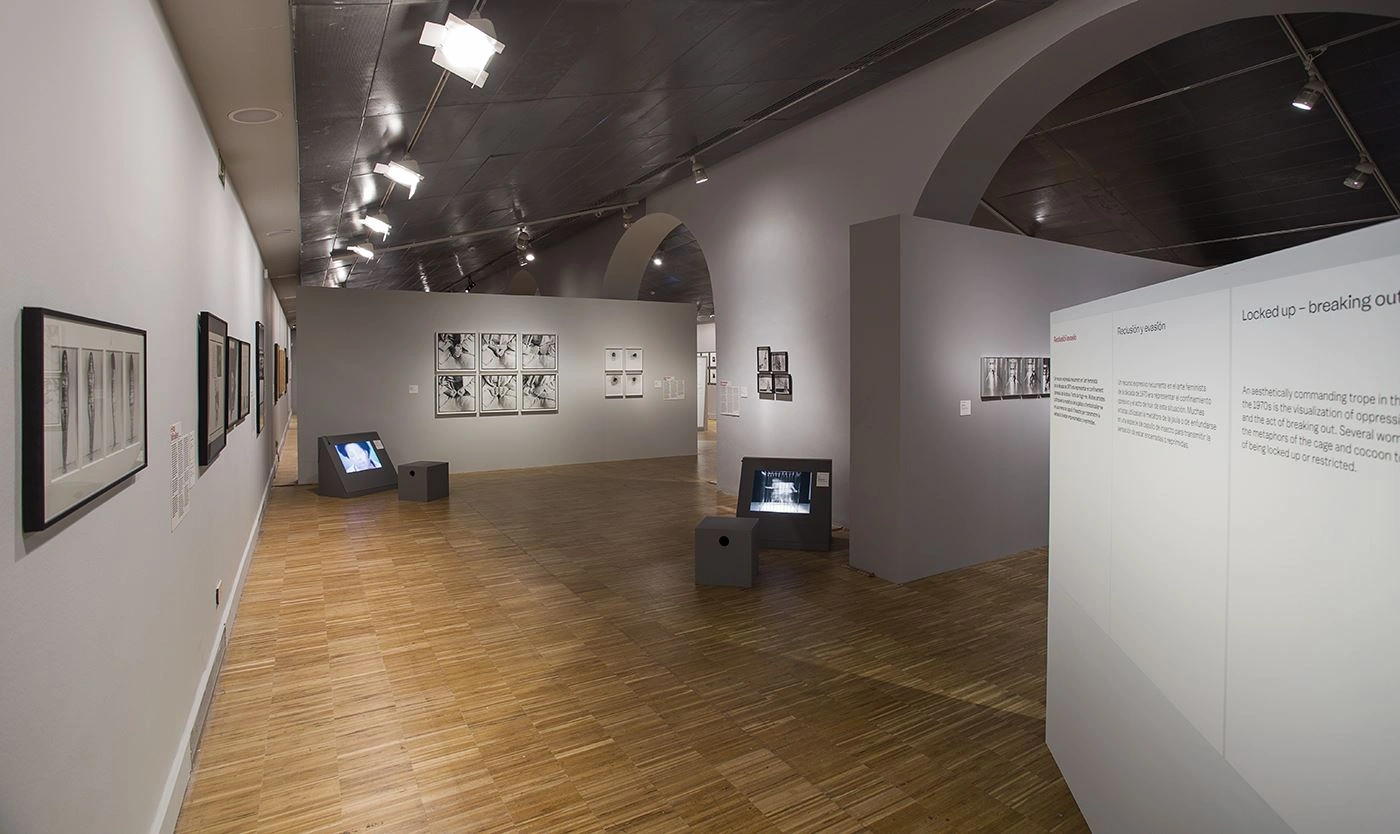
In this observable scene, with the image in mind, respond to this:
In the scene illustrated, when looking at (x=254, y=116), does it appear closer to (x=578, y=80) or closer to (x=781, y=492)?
(x=578, y=80)

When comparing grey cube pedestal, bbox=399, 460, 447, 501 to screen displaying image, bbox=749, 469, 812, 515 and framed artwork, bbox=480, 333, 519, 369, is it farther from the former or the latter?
screen displaying image, bbox=749, 469, 812, 515

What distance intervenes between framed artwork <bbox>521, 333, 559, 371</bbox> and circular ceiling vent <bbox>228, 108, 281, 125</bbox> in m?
8.44

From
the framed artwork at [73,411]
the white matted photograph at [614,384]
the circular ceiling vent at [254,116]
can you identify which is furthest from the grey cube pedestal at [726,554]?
the white matted photograph at [614,384]

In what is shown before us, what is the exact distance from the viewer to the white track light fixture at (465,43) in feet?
15.4

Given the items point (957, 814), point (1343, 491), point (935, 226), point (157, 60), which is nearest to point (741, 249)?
point (935, 226)

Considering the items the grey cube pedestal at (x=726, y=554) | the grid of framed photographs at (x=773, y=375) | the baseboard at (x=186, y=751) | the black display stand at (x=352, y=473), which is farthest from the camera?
the black display stand at (x=352, y=473)

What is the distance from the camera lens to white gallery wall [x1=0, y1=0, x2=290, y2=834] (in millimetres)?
1524

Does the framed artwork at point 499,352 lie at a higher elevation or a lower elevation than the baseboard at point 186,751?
higher

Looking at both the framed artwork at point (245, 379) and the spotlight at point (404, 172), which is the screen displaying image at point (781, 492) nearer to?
the spotlight at point (404, 172)

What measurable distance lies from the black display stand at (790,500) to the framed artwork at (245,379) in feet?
15.7

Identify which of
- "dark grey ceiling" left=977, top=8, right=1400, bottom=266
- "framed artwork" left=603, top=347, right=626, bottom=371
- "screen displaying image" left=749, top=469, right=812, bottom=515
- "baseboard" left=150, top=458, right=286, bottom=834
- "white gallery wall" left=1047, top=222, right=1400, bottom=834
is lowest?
"baseboard" left=150, top=458, right=286, bottom=834

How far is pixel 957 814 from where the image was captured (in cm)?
295

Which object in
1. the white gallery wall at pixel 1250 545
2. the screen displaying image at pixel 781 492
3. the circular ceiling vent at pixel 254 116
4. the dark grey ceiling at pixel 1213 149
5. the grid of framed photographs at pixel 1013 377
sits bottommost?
the screen displaying image at pixel 781 492

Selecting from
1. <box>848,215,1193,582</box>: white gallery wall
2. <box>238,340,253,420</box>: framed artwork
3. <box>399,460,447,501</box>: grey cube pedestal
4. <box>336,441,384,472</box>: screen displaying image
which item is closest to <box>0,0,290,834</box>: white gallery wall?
<box>238,340,253,420</box>: framed artwork
